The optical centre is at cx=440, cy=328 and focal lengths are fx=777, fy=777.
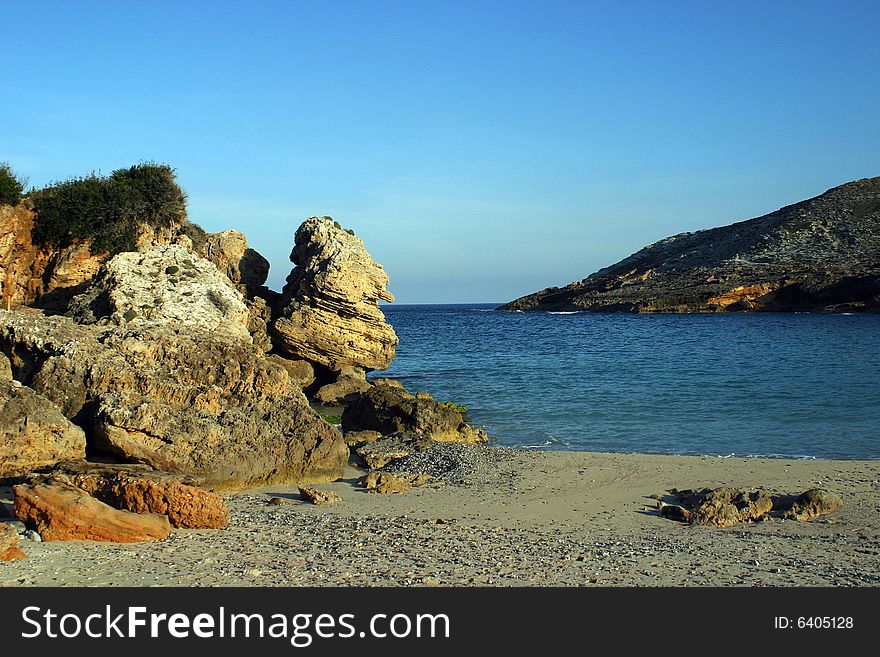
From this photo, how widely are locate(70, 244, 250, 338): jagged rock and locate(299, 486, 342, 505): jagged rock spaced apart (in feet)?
20.9

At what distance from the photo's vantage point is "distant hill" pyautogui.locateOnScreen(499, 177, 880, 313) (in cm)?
8144

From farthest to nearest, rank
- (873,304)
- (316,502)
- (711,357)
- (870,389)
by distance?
(873,304)
(711,357)
(870,389)
(316,502)

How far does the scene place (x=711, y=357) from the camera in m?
39.0

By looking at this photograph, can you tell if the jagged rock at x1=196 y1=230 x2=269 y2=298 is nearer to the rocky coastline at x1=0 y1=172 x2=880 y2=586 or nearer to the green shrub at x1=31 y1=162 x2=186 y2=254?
the green shrub at x1=31 y1=162 x2=186 y2=254

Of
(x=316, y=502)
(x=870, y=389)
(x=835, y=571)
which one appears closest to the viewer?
(x=835, y=571)

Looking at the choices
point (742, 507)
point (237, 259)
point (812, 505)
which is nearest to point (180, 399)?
point (742, 507)

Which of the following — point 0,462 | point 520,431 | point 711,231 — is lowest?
point 520,431

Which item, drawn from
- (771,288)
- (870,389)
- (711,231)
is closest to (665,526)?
(870,389)

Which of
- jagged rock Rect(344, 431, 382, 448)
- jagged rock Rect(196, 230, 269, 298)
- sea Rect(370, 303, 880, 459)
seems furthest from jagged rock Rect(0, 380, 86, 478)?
jagged rock Rect(196, 230, 269, 298)

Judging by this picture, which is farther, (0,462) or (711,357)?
(711,357)

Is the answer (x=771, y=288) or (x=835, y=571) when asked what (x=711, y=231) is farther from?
(x=835, y=571)

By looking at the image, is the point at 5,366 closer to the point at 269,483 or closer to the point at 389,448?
the point at 269,483

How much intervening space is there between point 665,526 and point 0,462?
9674 millimetres
